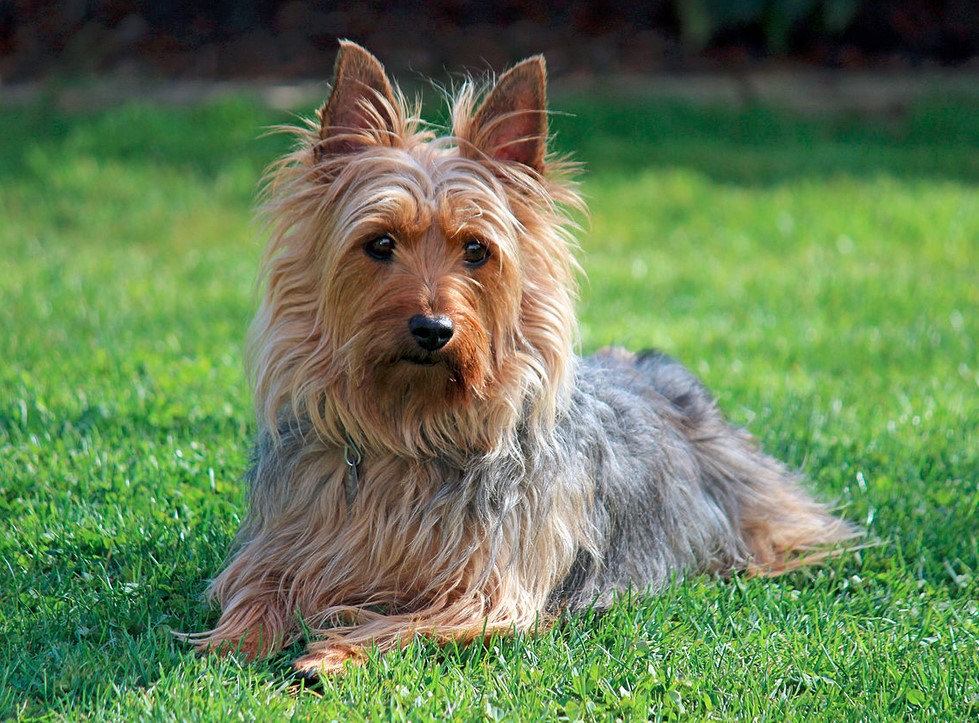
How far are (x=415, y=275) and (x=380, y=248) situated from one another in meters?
0.17

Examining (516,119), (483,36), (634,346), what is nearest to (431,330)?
(516,119)

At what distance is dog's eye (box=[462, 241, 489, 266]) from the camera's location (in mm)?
3861

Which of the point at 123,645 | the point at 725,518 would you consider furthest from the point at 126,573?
the point at 725,518

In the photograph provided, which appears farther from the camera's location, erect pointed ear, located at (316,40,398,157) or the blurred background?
the blurred background

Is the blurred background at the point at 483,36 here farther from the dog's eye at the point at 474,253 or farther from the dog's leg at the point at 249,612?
the dog's leg at the point at 249,612

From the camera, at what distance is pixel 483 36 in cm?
1477

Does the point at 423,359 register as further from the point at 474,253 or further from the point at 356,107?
the point at 356,107

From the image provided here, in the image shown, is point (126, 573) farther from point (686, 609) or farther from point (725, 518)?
point (725, 518)

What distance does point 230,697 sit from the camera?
3428 mm

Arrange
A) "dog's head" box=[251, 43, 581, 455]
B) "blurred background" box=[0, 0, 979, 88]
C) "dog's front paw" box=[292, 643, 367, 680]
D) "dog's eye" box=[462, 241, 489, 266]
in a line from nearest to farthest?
"dog's front paw" box=[292, 643, 367, 680]
"dog's head" box=[251, 43, 581, 455]
"dog's eye" box=[462, 241, 489, 266]
"blurred background" box=[0, 0, 979, 88]

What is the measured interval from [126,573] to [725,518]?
2.34m

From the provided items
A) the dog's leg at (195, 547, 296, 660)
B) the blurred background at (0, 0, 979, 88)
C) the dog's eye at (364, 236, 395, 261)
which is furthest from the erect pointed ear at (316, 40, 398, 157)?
the blurred background at (0, 0, 979, 88)

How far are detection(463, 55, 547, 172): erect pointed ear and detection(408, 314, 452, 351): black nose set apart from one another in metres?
0.72

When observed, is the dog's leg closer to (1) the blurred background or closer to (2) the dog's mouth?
(2) the dog's mouth
